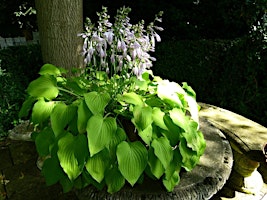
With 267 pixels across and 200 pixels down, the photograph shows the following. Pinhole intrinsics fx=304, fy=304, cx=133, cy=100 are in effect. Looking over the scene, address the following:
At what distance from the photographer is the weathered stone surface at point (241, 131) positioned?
208 cm

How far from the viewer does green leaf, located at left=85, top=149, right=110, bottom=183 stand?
1458 mm

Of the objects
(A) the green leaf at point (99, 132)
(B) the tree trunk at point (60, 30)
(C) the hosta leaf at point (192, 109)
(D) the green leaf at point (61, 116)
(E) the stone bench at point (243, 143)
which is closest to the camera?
(A) the green leaf at point (99, 132)

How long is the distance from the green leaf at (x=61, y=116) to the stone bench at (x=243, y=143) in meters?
1.24

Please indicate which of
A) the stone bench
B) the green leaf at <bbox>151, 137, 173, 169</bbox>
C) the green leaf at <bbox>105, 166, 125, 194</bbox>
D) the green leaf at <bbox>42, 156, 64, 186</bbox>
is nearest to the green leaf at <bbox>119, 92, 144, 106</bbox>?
the green leaf at <bbox>151, 137, 173, 169</bbox>

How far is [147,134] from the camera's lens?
1538 millimetres

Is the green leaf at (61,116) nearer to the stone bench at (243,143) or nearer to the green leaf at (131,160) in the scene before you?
the green leaf at (131,160)

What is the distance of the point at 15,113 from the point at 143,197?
2165 mm

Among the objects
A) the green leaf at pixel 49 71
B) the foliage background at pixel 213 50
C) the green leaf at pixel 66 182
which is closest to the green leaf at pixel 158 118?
the green leaf at pixel 66 182

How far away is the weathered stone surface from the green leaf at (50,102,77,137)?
1.24 metres

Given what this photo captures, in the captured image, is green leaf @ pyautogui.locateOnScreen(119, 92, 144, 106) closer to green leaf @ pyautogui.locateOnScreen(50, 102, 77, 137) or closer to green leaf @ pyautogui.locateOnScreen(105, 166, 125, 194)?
green leaf @ pyautogui.locateOnScreen(50, 102, 77, 137)

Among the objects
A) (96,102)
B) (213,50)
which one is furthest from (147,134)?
(213,50)

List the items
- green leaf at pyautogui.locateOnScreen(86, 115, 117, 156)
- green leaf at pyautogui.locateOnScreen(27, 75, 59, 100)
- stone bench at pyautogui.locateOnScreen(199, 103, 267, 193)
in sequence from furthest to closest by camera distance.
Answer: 1. stone bench at pyautogui.locateOnScreen(199, 103, 267, 193)
2. green leaf at pyautogui.locateOnScreen(27, 75, 59, 100)
3. green leaf at pyautogui.locateOnScreen(86, 115, 117, 156)

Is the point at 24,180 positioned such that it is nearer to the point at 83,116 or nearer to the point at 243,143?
the point at 83,116

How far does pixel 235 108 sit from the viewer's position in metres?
3.95
